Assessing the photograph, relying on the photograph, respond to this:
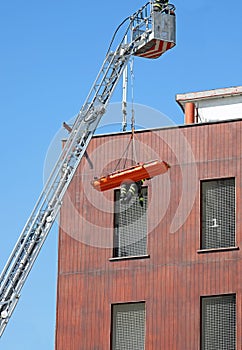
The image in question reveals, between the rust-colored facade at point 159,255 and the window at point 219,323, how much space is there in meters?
0.34

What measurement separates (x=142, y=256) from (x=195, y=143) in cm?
552

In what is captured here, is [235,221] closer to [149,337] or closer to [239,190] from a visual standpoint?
[239,190]

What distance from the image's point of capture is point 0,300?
164ft

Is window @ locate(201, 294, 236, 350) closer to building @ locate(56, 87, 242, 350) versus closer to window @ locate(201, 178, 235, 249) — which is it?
building @ locate(56, 87, 242, 350)

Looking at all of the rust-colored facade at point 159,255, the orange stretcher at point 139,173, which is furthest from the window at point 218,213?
the orange stretcher at point 139,173

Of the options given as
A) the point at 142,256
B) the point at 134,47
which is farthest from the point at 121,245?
the point at 134,47

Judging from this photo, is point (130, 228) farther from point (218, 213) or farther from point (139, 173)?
point (139, 173)

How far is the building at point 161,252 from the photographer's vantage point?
56.9 m

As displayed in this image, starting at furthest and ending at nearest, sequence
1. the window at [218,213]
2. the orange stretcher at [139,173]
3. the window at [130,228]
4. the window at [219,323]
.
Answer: the window at [130,228], the window at [218,213], the window at [219,323], the orange stretcher at [139,173]

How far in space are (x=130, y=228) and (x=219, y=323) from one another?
6380 millimetres

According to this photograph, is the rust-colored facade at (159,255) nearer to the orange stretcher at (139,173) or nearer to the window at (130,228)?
the window at (130,228)

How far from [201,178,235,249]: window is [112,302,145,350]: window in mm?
4019

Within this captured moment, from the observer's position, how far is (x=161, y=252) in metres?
58.5

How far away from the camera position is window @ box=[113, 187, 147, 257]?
59500 millimetres
